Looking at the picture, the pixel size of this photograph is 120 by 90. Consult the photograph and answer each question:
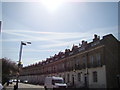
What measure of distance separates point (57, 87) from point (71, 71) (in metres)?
19.0

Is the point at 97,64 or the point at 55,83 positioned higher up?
the point at 97,64

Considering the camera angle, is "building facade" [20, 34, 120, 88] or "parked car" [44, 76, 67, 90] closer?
"parked car" [44, 76, 67, 90]

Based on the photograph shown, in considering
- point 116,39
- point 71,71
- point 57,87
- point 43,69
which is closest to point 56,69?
point 71,71

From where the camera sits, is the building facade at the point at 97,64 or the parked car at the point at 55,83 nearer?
the parked car at the point at 55,83

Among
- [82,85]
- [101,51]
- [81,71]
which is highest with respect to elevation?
[101,51]

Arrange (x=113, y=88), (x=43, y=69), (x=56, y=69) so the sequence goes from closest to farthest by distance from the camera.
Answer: (x=113, y=88) → (x=56, y=69) → (x=43, y=69)

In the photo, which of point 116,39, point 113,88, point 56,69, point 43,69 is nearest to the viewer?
point 113,88

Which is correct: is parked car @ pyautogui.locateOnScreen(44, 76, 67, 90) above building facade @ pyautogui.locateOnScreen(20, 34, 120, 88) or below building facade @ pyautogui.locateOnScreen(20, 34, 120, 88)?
below

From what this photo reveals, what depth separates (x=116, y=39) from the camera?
38594mm

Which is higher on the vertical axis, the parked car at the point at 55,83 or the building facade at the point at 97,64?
the building facade at the point at 97,64

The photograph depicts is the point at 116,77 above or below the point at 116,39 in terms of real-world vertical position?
below

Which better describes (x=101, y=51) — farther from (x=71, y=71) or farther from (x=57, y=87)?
(x=71, y=71)

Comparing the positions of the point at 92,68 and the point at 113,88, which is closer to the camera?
the point at 113,88

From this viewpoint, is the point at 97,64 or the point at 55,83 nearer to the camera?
the point at 55,83
